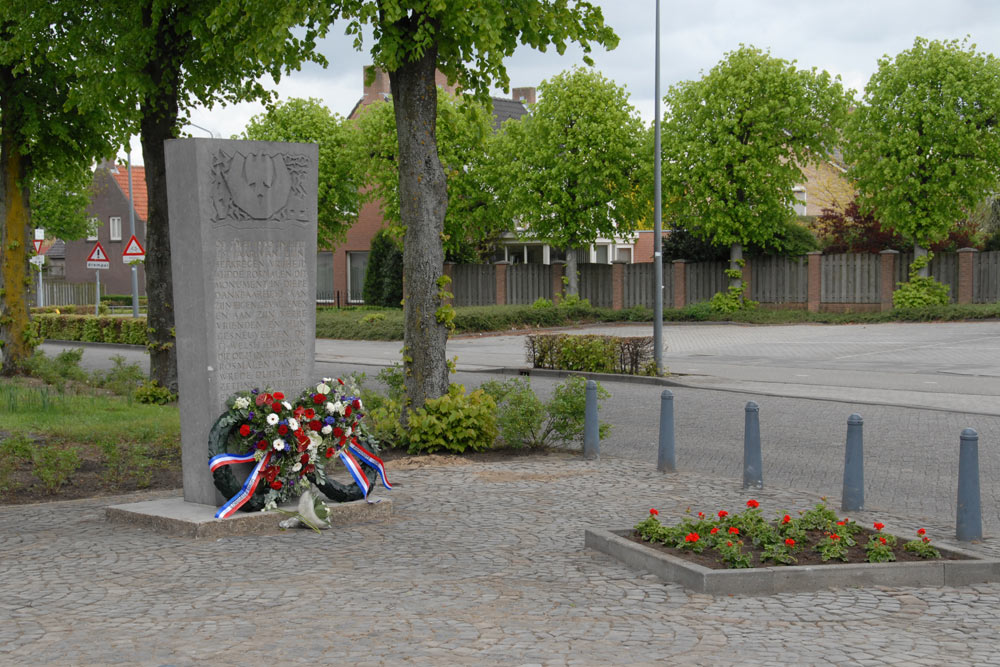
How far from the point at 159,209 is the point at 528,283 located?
30.8 meters

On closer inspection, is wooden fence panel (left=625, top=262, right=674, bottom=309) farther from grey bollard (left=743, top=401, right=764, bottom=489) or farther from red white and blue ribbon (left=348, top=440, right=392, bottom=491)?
red white and blue ribbon (left=348, top=440, right=392, bottom=491)

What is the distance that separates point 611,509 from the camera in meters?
8.53

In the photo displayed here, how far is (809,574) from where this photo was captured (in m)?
6.17

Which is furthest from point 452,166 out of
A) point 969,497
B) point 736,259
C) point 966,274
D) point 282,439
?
point 969,497

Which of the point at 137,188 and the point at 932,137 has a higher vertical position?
the point at 137,188

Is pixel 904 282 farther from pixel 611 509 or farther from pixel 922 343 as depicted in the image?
pixel 611 509

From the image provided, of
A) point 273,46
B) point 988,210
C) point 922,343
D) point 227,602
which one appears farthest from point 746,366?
point 988,210

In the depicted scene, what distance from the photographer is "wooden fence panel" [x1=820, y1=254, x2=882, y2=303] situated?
38688 millimetres

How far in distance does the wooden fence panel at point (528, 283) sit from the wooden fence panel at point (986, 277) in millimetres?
16446

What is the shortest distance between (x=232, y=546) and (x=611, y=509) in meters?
3.01

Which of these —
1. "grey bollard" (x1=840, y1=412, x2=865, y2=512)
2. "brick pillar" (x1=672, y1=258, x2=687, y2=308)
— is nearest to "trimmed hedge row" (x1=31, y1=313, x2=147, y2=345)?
"brick pillar" (x1=672, y1=258, x2=687, y2=308)

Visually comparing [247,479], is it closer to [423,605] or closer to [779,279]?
[423,605]

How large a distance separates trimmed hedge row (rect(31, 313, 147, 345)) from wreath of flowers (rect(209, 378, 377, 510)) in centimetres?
2511

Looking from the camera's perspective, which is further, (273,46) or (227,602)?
(273,46)
